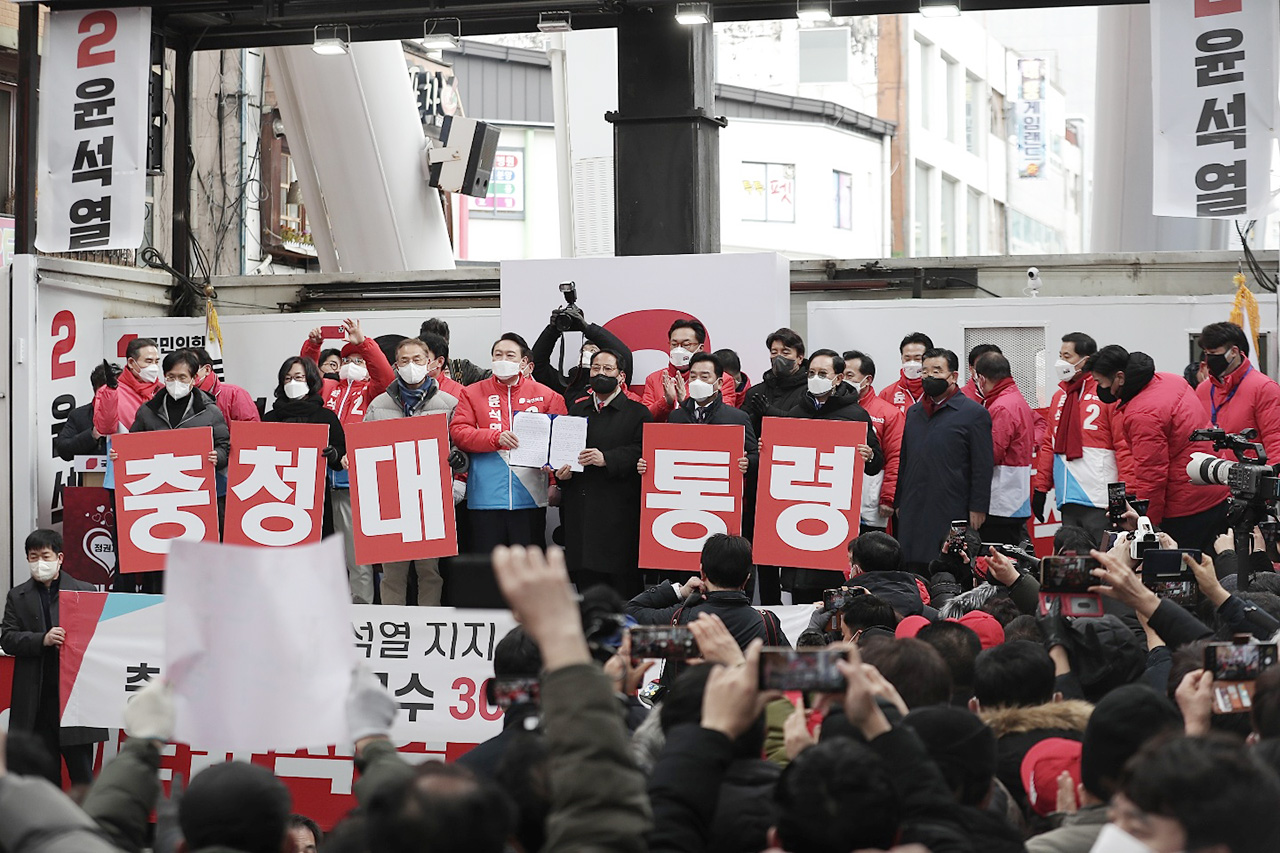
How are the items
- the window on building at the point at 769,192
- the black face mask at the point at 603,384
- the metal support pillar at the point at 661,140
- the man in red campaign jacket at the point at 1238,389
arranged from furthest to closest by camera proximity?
the window on building at the point at 769,192 → the metal support pillar at the point at 661,140 → the black face mask at the point at 603,384 → the man in red campaign jacket at the point at 1238,389

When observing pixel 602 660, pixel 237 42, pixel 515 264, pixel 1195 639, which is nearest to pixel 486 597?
pixel 602 660

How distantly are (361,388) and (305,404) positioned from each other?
659mm

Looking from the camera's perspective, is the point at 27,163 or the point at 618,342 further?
the point at 27,163

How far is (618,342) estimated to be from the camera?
35.7 ft

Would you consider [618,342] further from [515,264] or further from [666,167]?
[666,167]

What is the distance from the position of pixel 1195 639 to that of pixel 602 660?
7.01ft

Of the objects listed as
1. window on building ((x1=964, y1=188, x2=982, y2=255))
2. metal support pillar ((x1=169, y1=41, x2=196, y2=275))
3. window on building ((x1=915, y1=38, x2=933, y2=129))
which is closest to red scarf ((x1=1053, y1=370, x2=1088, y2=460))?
Answer: metal support pillar ((x1=169, y1=41, x2=196, y2=275))

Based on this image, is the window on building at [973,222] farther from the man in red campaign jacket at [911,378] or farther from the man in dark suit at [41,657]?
the man in dark suit at [41,657]

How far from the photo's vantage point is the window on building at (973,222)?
5500cm

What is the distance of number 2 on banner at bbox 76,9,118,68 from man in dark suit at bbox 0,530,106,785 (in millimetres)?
4807

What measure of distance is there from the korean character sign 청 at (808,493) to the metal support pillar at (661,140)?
3743 mm

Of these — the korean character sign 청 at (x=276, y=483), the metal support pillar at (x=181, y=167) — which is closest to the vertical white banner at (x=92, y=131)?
the metal support pillar at (x=181, y=167)

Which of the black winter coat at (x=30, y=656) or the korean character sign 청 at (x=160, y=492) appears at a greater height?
the korean character sign 청 at (x=160, y=492)

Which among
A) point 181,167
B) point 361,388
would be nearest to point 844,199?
point 181,167
